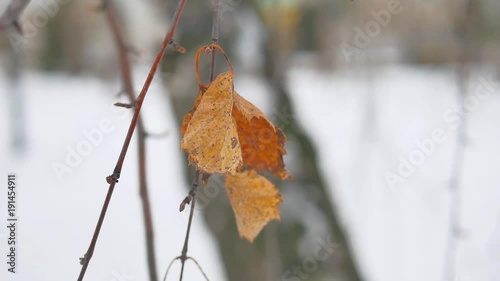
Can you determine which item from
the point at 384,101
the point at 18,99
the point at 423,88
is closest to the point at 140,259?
the point at 18,99

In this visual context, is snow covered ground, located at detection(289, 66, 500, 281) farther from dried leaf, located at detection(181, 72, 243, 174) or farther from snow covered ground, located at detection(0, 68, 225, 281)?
dried leaf, located at detection(181, 72, 243, 174)

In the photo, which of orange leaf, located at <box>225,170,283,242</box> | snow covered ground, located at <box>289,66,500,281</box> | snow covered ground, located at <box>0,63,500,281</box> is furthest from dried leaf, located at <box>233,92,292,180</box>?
snow covered ground, located at <box>289,66,500,281</box>

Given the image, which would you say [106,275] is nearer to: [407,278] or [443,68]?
[407,278]

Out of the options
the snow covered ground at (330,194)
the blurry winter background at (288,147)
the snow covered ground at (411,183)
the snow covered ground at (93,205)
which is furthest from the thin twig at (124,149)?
the snow covered ground at (411,183)

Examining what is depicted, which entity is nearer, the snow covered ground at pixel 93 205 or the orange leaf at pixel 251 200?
the orange leaf at pixel 251 200

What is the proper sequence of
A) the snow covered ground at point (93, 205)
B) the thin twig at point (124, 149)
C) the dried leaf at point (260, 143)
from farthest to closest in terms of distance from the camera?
the snow covered ground at point (93, 205), the dried leaf at point (260, 143), the thin twig at point (124, 149)

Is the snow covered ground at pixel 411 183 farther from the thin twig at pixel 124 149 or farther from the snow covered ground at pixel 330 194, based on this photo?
the thin twig at pixel 124 149
